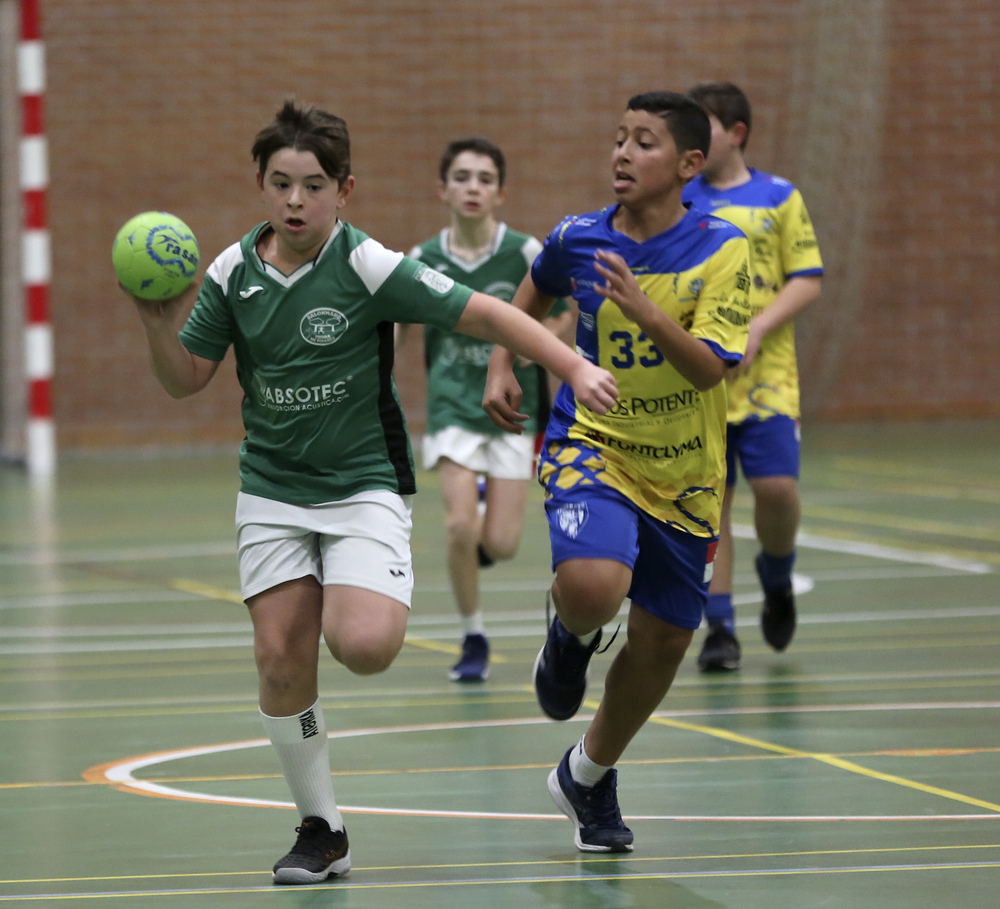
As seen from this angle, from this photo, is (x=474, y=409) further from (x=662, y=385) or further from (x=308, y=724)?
(x=308, y=724)

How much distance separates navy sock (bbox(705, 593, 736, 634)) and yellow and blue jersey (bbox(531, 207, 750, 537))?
233 centimetres

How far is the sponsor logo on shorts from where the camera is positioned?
398 cm

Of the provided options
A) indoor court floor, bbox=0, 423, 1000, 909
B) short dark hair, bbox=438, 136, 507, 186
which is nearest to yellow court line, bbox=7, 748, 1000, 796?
indoor court floor, bbox=0, 423, 1000, 909

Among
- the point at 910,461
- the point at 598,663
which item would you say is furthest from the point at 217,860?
the point at 910,461

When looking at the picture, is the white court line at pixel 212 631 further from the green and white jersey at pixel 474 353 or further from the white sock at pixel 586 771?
the white sock at pixel 586 771

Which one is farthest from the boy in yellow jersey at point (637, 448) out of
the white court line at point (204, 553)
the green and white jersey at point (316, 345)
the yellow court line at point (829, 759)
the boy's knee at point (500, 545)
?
the white court line at point (204, 553)

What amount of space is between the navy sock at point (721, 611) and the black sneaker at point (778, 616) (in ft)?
0.55

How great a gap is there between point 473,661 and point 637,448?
2470 mm

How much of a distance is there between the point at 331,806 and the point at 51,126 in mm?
12581

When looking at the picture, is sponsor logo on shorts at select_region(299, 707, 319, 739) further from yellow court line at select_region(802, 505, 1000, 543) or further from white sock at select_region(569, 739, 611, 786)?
yellow court line at select_region(802, 505, 1000, 543)

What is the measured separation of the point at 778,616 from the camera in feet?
22.1

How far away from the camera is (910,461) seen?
13867mm

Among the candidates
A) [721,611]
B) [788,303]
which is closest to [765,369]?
[788,303]

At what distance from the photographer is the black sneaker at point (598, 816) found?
412cm
